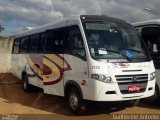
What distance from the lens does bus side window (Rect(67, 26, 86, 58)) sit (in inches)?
→ 409

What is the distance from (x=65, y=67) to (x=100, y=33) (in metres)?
1.67

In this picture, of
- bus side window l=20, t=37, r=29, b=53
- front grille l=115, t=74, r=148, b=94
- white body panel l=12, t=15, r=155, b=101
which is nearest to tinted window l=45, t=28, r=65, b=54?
white body panel l=12, t=15, r=155, b=101

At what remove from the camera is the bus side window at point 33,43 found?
1435 cm

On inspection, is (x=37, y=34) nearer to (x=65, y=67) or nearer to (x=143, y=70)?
(x=65, y=67)

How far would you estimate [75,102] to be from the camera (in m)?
10.6

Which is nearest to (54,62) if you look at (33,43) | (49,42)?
(49,42)

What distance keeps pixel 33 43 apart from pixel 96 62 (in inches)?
224

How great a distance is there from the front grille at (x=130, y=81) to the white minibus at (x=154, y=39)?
59.7 inches

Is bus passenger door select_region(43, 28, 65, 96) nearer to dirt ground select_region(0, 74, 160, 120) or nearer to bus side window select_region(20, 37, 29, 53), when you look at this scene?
dirt ground select_region(0, 74, 160, 120)

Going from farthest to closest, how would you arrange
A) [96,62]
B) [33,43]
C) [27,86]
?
1. [27,86]
2. [33,43]
3. [96,62]

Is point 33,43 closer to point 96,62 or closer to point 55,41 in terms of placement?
point 55,41

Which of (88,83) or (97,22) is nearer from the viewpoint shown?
(88,83)

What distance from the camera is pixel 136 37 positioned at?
11.2 meters

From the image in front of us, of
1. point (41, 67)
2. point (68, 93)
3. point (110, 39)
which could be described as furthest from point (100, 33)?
point (41, 67)
